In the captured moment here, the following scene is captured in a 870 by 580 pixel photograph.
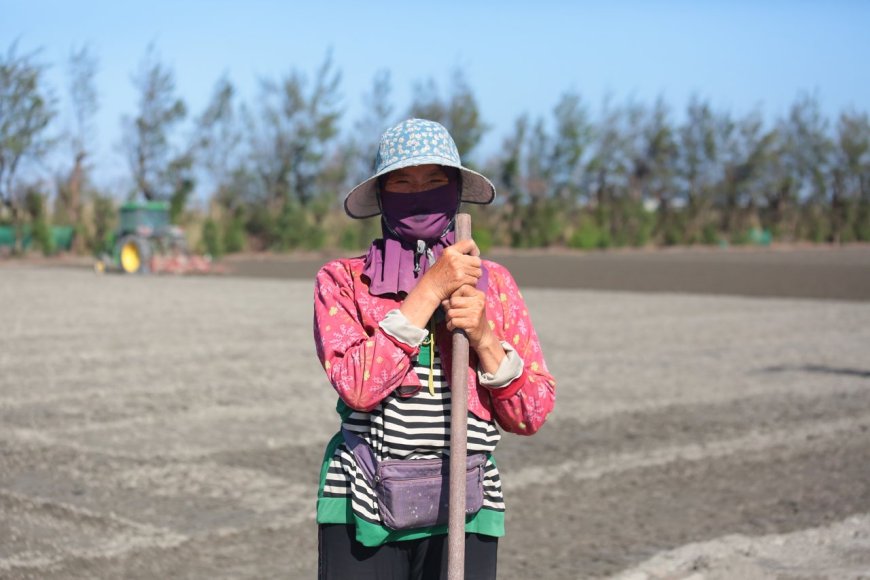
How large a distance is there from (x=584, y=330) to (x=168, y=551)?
10.9 m

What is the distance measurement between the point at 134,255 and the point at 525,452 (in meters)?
24.9

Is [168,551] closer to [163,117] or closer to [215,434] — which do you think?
[215,434]

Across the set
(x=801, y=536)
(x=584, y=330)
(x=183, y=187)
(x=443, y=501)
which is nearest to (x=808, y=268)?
(x=584, y=330)

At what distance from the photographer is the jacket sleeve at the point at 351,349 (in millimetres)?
2660

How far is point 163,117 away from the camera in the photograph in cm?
5062

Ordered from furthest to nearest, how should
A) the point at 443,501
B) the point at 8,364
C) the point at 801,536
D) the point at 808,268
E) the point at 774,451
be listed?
the point at 808,268, the point at 8,364, the point at 774,451, the point at 801,536, the point at 443,501

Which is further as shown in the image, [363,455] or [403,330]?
[363,455]

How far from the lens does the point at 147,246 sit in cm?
3117

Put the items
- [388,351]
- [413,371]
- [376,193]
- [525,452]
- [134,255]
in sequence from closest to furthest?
[388,351]
[413,371]
[376,193]
[525,452]
[134,255]

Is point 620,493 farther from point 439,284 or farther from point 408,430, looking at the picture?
point 439,284

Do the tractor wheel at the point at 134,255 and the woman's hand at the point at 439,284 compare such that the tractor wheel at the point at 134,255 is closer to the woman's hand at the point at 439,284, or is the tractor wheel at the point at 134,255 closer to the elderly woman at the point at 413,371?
the elderly woman at the point at 413,371

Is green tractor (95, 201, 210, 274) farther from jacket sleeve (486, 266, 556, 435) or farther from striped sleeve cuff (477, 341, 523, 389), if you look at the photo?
striped sleeve cuff (477, 341, 523, 389)

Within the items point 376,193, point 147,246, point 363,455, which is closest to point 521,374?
point 363,455

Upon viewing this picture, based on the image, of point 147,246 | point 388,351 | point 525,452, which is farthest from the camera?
point 147,246
